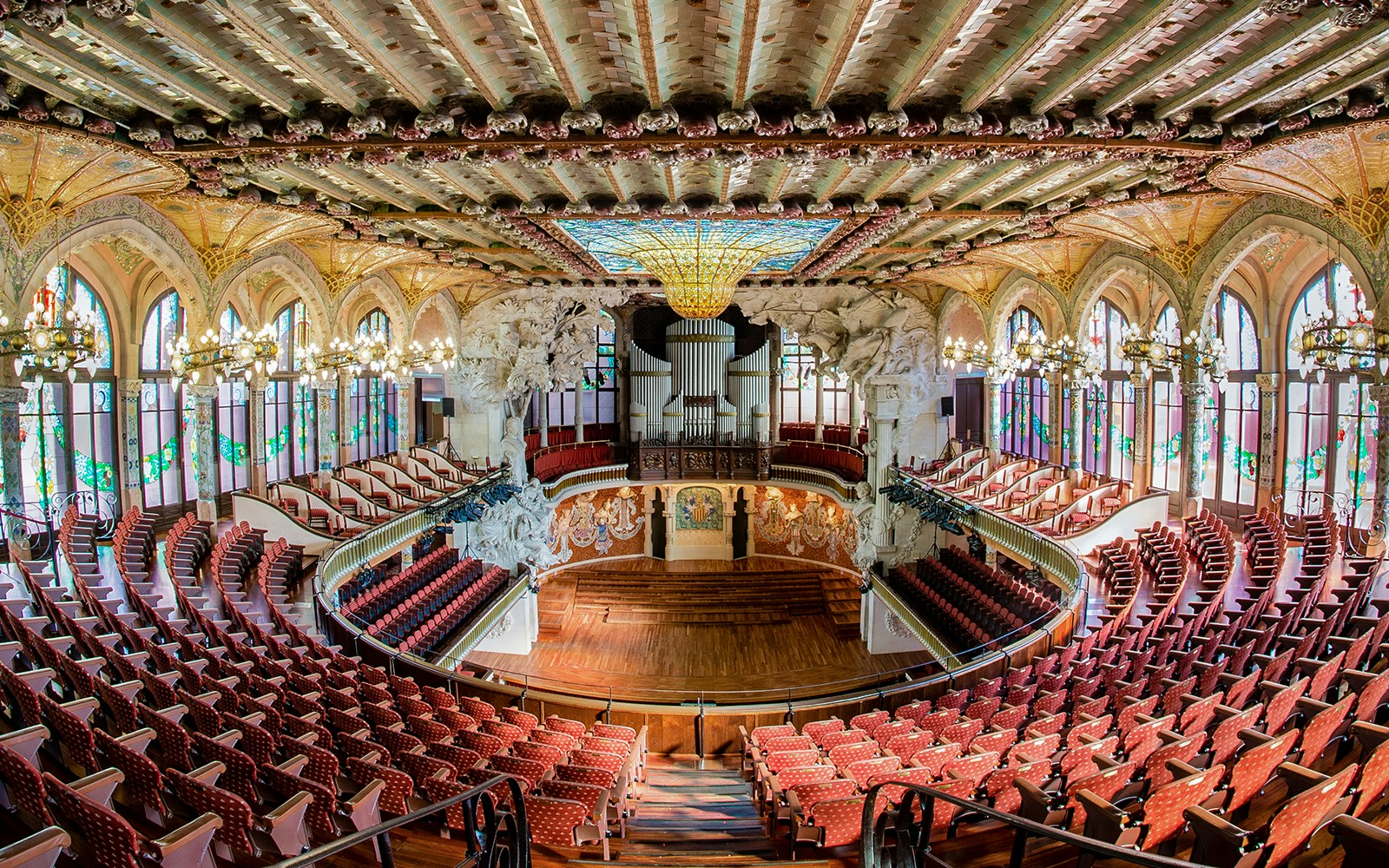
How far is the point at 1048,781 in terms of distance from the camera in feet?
20.1

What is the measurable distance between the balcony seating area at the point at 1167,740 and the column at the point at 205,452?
40.0 feet

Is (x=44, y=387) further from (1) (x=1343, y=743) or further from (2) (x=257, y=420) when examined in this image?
(1) (x=1343, y=743)

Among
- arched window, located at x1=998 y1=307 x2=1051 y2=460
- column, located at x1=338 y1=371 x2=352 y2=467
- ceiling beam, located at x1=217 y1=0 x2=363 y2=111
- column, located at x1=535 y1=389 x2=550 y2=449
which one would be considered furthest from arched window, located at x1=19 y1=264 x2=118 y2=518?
arched window, located at x1=998 y1=307 x2=1051 y2=460

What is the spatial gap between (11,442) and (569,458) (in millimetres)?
17188

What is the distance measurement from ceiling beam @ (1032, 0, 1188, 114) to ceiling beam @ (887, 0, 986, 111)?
115cm

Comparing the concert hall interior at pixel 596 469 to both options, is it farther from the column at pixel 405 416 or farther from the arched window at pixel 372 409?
the arched window at pixel 372 409

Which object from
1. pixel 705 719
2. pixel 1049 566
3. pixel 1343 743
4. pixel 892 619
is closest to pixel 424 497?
pixel 705 719

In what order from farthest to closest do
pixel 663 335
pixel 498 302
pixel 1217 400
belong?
pixel 663 335
pixel 498 302
pixel 1217 400

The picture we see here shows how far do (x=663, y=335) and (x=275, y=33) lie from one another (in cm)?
2237

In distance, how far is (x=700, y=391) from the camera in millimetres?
27000

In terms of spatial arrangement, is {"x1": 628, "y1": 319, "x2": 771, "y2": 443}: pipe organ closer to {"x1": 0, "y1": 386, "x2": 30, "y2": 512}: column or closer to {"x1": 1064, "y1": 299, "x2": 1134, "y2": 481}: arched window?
{"x1": 1064, "y1": 299, "x2": 1134, "y2": 481}: arched window

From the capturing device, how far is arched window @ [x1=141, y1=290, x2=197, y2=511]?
61.4 feet

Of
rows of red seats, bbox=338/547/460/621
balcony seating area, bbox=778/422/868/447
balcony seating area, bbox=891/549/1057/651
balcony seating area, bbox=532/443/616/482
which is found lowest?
balcony seating area, bbox=891/549/1057/651

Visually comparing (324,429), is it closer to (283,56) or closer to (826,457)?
(826,457)
